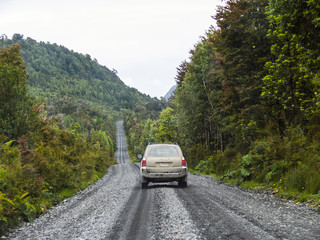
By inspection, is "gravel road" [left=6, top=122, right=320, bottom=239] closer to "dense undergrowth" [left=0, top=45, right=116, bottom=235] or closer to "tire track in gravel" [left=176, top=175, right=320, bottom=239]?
"tire track in gravel" [left=176, top=175, right=320, bottom=239]

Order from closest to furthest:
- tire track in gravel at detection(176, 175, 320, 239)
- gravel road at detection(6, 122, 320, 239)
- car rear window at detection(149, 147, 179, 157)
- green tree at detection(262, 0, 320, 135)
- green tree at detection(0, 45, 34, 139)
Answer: tire track in gravel at detection(176, 175, 320, 239) < gravel road at detection(6, 122, 320, 239) < green tree at detection(262, 0, 320, 135) < car rear window at detection(149, 147, 179, 157) < green tree at detection(0, 45, 34, 139)

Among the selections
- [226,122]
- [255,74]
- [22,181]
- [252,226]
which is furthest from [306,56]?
[226,122]

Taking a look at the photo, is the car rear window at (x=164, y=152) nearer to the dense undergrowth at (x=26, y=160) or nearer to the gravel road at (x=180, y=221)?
the gravel road at (x=180, y=221)

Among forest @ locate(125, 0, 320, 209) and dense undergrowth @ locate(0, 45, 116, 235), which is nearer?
dense undergrowth @ locate(0, 45, 116, 235)

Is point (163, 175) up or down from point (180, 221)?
up

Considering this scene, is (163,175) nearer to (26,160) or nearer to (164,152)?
(164,152)

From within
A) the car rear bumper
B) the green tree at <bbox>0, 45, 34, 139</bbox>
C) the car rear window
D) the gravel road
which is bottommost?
the gravel road

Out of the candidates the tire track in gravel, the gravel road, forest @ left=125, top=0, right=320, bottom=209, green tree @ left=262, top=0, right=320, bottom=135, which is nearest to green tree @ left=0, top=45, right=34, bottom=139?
the gravel road

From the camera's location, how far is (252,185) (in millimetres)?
13328

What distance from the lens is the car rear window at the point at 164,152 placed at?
1327 cm

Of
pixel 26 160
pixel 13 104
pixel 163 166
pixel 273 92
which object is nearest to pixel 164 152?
pixel 163 166

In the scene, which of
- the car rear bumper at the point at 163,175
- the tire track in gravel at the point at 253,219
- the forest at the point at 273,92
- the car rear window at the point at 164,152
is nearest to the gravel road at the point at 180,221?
the tire track in gravel at the point at 253,219

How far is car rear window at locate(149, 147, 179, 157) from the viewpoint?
13.3m

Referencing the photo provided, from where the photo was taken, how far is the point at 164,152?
13328mm
